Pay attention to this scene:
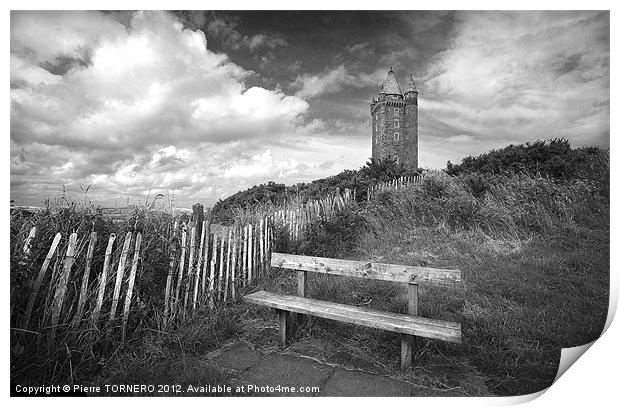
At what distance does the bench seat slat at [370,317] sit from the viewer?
8.35 ft

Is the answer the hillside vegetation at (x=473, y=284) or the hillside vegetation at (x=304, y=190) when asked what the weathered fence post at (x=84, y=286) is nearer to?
the hillside vegetation at (x=473, y=284)

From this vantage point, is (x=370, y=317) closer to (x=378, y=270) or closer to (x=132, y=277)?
(x=378, y=270)

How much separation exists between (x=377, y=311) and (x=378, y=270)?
0.35 metres

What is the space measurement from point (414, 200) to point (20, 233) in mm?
7674

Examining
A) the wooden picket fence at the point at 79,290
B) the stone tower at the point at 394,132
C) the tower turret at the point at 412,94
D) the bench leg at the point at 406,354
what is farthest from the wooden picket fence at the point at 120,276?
the stone tower at the point at 394,132

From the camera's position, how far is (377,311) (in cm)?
301

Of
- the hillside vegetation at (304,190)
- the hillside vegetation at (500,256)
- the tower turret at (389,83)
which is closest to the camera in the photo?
the hillside vegetation at (500,256)

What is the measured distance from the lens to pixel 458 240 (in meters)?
6.55

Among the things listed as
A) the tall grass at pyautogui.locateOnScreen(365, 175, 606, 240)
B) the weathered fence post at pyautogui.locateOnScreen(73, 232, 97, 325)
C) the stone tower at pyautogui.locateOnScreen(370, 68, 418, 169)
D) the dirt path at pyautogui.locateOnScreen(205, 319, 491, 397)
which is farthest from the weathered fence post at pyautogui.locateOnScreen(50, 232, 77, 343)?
the stone tower at pyautogui.locateOnScreen(370, 68, 418, 169)

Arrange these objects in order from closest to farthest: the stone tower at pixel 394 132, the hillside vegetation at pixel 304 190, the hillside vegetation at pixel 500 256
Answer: the hillside vegetation at pixel 500 256 < the hillside vegetation at pixel 304 190 < the stone tower at pixel 394 132

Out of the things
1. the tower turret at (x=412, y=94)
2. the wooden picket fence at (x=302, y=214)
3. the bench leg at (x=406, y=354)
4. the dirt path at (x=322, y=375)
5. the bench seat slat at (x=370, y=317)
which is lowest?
the dirt path at (x=322, y=375)

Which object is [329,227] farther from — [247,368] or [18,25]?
[18,25]

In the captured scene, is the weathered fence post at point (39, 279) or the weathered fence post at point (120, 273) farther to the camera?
the weathered fence post at point (120, 273)

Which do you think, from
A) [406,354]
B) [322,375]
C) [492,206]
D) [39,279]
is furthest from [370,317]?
[492,206]
